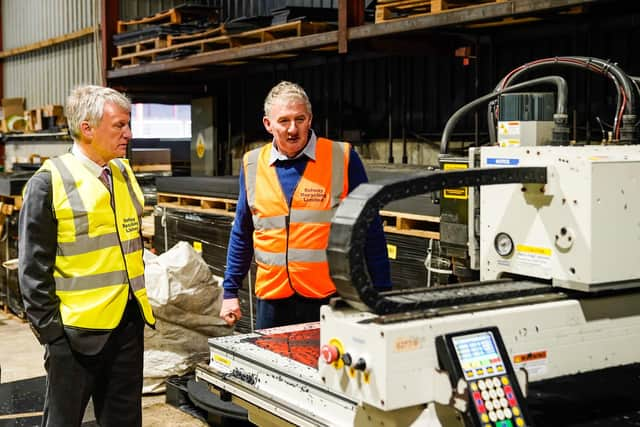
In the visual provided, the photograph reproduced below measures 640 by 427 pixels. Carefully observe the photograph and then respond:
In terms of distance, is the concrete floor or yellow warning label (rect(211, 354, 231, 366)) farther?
the concrete floor

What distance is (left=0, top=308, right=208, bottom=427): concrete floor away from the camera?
5.22 metres

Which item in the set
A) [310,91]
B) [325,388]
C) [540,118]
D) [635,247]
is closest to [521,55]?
[310,91]

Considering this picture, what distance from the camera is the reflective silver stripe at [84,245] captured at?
10.6 feet

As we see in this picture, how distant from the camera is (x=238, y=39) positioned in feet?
24.9

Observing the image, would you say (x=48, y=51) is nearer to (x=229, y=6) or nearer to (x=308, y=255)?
(x=229, y=6)

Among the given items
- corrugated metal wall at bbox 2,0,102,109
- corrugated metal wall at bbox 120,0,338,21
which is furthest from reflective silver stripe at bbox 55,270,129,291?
corrugated metal wall at bbox 2,0,102,109

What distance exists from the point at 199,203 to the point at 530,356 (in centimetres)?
590

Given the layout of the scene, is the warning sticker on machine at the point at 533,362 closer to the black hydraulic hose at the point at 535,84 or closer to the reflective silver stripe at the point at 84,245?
the black hydraulic hose at the point at 535,84

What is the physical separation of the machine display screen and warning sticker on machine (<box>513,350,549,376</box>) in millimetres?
77

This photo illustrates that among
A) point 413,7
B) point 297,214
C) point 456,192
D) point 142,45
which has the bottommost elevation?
point 297,214

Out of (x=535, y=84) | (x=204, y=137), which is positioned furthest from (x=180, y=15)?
(x=535, y=84)

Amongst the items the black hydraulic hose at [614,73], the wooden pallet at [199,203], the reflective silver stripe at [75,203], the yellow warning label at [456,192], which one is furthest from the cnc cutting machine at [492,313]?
the wooden pallet at [199,203]

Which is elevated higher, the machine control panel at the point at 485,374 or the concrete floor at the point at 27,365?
the machine control panel at the point at 485,374

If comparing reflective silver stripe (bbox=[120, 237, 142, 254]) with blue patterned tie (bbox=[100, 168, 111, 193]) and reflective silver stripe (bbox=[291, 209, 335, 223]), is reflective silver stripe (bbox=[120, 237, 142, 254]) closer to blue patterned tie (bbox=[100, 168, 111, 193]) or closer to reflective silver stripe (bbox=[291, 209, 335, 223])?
blue patterned tie (bbox=[100, 168, 111, 193])
